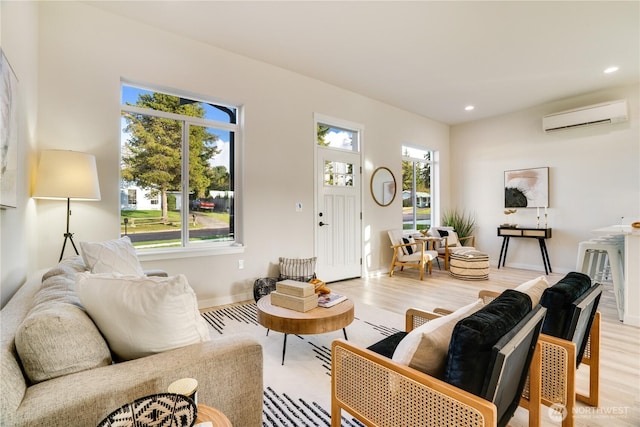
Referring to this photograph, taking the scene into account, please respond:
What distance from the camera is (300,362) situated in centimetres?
226

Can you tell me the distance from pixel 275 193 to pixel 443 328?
322 cm

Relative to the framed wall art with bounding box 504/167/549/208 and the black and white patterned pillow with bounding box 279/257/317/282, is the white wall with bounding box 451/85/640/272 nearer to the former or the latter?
the framed wall art with bounding box 504/167/549/208

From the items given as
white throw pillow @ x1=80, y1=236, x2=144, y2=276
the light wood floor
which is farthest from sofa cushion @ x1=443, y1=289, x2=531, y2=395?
white throw pillow @ x1=80, y1=236, x2=144, y2=276

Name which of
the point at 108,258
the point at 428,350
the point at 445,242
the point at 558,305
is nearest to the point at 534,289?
the point at 558,305

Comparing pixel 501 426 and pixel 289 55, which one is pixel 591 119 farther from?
pixel 501 426

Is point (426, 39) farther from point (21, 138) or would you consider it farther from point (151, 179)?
point (21, 138)

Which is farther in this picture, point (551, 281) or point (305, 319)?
point (551, 281)

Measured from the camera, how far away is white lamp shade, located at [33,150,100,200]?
2.23 metres

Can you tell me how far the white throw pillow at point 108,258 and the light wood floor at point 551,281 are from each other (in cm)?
252

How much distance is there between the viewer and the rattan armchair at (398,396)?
918 millimetres

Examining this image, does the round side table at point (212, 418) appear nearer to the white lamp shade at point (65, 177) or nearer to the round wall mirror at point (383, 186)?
the white lamp shade at point (65, 177)

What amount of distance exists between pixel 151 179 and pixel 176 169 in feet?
0.95

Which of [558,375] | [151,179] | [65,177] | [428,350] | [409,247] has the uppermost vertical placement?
[151,179]

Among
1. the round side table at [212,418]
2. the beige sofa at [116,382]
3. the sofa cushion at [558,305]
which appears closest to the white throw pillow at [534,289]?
the sofa cushion at [558,305]
